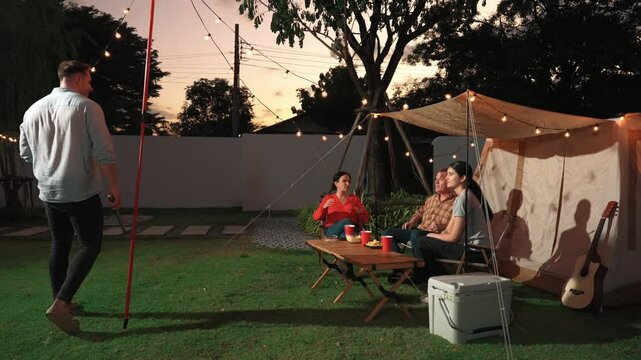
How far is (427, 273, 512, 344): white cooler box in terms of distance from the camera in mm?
2820

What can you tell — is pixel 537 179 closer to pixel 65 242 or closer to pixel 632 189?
pixel 632 189

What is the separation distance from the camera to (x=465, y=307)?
9.29 feet

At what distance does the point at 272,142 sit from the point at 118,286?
21.5 feet

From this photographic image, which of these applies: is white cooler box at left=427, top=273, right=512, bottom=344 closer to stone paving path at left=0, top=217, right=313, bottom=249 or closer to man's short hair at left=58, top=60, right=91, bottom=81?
man's short hair at left=58, top=60, right=91, bottom=81

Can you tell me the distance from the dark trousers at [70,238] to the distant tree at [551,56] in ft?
42.9

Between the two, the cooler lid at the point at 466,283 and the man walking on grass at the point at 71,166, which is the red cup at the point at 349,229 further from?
the man walking on grass at the point at 71,166

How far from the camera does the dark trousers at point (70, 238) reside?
286 cm

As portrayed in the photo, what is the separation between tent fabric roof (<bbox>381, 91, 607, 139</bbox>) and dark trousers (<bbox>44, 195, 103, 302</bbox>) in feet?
8.64

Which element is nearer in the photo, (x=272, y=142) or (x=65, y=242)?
(x=65, y=242)

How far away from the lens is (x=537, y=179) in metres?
4.69

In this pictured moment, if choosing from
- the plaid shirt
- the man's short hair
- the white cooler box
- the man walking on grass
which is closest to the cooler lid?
the white cooler box

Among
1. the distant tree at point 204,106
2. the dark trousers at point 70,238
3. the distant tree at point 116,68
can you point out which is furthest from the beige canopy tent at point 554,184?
the distant tree at point 204,106

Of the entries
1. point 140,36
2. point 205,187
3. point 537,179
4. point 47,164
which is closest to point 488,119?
point 537,179

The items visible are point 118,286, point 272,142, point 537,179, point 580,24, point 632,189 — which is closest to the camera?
point 632,189
